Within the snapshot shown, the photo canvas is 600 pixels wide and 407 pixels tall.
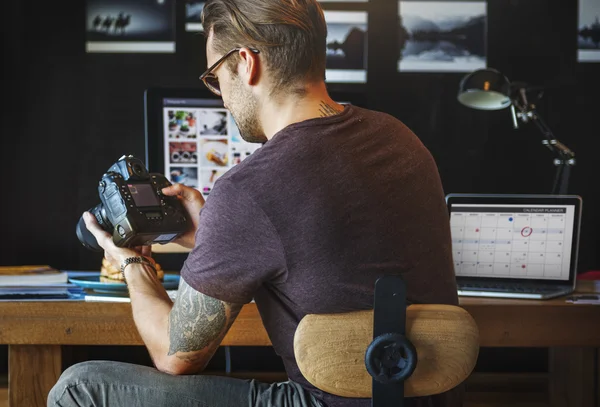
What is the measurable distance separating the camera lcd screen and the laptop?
73 cm

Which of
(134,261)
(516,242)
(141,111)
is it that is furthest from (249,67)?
(141,111)

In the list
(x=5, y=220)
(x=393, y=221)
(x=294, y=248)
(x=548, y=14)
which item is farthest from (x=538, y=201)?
(x=5, y=220)

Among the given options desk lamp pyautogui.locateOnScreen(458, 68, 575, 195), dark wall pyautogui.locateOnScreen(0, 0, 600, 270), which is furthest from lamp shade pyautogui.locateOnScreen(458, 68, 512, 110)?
dark wall pyautogui.locateOnScreen(0, 0, 600, 270)

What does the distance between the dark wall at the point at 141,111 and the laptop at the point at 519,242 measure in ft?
2.76

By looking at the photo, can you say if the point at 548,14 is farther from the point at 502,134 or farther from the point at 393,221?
the point at 393,221

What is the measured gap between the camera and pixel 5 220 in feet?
8.45

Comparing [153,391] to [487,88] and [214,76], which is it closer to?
[214,76]

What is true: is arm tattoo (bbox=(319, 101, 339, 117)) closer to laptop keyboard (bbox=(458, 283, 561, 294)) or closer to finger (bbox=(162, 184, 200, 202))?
finger (bbox=(162, 184, 200, 202))

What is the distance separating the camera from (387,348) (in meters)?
1.02

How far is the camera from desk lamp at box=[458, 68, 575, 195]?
2092 millimetres

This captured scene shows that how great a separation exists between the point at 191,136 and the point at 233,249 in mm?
982

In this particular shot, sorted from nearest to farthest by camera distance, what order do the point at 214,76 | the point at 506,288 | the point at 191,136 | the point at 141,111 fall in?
the point at 214,76
the point at 506,288
the point at 191,136
the point at 141,111

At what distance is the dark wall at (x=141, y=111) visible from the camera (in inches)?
101

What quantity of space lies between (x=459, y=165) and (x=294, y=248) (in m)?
1.69
